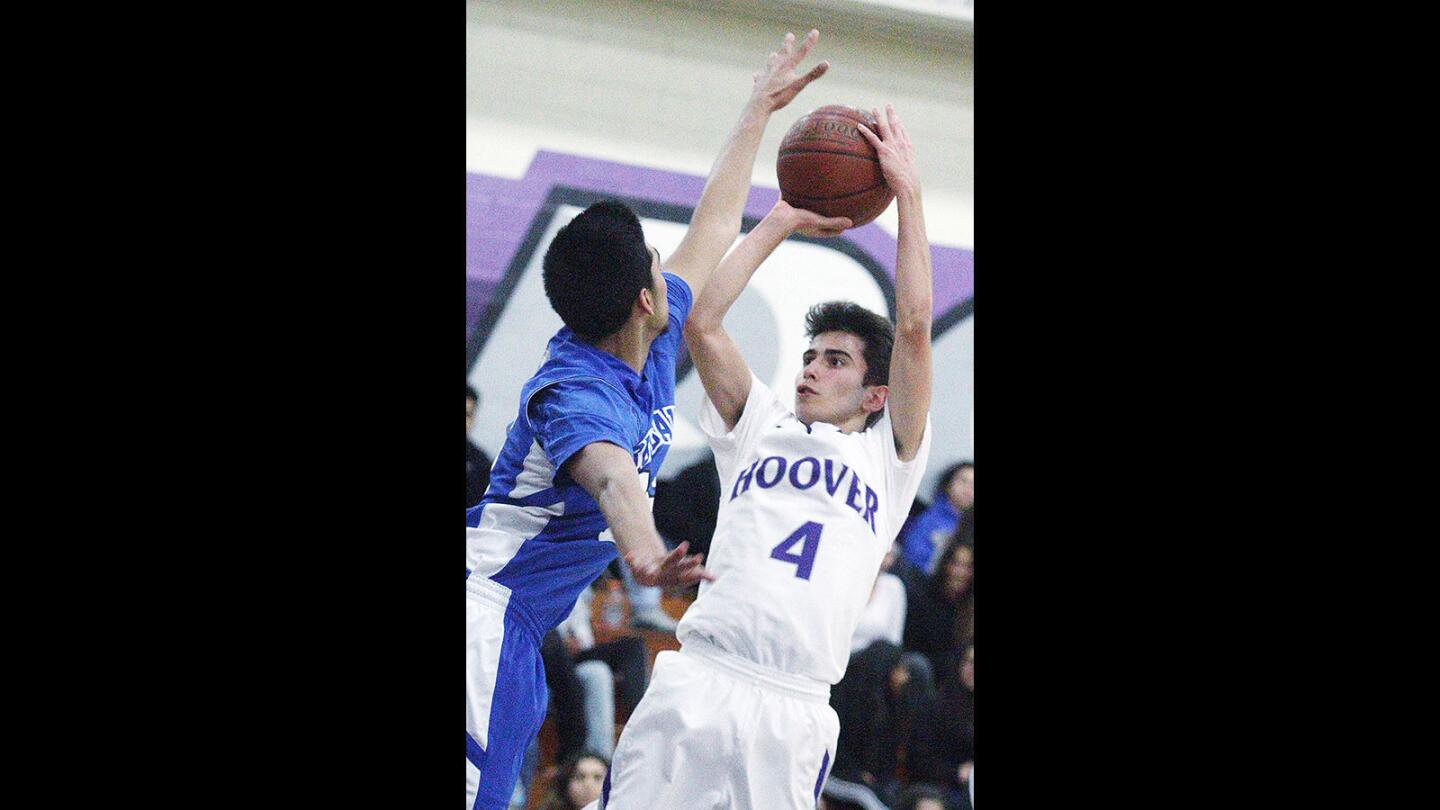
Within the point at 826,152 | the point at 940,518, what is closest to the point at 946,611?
the point at 940,518

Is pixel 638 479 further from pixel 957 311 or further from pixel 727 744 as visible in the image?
pixel 957 311

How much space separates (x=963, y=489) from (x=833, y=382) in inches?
21.1

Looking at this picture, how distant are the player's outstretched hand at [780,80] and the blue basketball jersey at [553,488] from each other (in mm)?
758

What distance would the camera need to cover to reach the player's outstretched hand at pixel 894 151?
398 centimetres

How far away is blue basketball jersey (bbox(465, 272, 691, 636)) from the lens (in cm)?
379

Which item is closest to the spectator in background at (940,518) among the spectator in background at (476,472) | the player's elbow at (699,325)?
the player's elbow at (699,325)

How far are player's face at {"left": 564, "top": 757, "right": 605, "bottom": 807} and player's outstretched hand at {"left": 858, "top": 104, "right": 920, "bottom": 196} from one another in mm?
1760

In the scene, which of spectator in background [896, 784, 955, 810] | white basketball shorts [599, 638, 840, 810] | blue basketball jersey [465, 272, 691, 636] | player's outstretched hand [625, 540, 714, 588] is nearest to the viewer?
player's outstretched hand [625, 540, 714, 588]

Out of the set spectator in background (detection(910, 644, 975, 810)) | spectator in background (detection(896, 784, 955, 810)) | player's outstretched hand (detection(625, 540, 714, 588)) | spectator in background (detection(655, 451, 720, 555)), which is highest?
spectator in background (detection(655, 451, 720, 555))

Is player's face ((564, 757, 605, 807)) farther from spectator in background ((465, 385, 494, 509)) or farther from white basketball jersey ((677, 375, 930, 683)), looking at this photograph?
spectator in background ((465, 385, 494, 509))

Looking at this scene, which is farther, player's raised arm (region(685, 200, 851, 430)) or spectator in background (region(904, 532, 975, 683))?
spectator in background (region(904, 532, 975, 683))

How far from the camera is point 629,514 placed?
358cm

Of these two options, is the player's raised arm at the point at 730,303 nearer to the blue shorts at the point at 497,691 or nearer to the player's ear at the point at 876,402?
the player's ear at the point at 876,402

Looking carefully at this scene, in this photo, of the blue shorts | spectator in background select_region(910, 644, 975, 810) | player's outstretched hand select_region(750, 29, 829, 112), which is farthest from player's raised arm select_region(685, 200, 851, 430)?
spectator in background select_region(910, 644, 975, 810)
